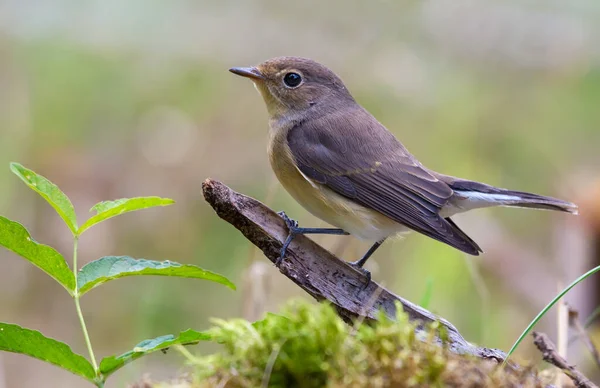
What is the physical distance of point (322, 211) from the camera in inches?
179

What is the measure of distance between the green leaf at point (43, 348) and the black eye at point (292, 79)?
308cm

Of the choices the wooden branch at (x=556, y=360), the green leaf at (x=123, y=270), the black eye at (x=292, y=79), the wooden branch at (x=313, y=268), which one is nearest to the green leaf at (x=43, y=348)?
the green leaf at (x=123, y=270)

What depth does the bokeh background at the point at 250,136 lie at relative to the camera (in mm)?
6680

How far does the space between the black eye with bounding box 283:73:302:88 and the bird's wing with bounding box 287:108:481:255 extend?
1.03 ft

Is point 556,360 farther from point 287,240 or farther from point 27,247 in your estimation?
point 27,247

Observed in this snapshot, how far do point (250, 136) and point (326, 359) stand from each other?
8.03m

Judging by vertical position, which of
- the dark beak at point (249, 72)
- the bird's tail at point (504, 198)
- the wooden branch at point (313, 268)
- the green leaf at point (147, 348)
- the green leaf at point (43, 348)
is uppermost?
the dark beak at point (249, 72)

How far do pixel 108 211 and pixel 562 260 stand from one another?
214 inches

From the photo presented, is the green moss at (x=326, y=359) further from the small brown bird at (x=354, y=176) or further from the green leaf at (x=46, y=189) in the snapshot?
the small brown bird at (x=354, y=176)

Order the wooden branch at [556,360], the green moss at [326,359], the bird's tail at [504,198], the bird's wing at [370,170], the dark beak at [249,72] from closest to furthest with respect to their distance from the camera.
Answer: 1. the green moss at [326,359]
2. the wooden branch at [556,360]
3. the bird's tail at [504,198]
4. the bird's wing at [370,170]
5. the dark beak at [249,72]

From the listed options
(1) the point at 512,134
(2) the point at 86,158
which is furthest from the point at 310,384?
(1) the point at 512,134

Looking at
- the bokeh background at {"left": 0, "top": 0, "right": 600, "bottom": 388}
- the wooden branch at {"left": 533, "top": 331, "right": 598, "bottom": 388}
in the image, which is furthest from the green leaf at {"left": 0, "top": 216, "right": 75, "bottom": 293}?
the wooden branch at {"left": 533, "top": 331, "right": 598, "bottom": 388}

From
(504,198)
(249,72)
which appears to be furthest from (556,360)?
(249,72)

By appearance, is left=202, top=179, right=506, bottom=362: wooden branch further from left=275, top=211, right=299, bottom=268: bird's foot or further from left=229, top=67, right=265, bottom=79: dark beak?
left=229, top=67, right=265, bottom=79: dark beak
